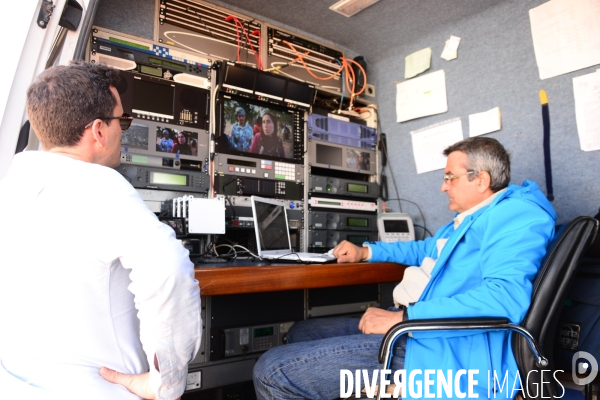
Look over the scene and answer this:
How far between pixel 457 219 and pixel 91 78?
46.3 inches

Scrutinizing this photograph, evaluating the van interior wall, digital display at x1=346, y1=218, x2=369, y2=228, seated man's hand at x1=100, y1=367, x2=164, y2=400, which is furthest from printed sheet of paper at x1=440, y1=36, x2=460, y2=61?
seated man's hand at x1=100, y1=367, x2=164, y2=400

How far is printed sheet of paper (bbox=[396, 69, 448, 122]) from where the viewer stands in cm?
237

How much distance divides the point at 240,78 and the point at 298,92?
0.34m

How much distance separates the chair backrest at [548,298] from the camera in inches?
38.5

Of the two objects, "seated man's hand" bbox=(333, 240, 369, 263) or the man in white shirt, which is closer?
the man in white shirt

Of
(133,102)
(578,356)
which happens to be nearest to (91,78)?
(133,102)

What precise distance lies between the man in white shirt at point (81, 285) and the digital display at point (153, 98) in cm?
102

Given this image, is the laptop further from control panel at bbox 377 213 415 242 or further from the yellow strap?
the yellow strap

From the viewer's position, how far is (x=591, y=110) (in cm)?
179

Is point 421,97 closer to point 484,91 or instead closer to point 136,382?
point 484,91

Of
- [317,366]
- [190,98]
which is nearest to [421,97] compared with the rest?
[190,98]

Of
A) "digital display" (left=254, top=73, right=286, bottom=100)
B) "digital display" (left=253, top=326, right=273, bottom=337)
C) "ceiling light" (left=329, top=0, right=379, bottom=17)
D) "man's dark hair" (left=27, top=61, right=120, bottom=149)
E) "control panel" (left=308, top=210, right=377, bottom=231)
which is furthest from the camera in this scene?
"control panel" (left=308, top=210, right=377, bottom=231)

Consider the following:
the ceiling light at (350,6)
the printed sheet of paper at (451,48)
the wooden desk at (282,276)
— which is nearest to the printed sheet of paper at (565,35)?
the printed sheet of paper at (451,48)

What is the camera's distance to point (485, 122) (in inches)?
85.4
